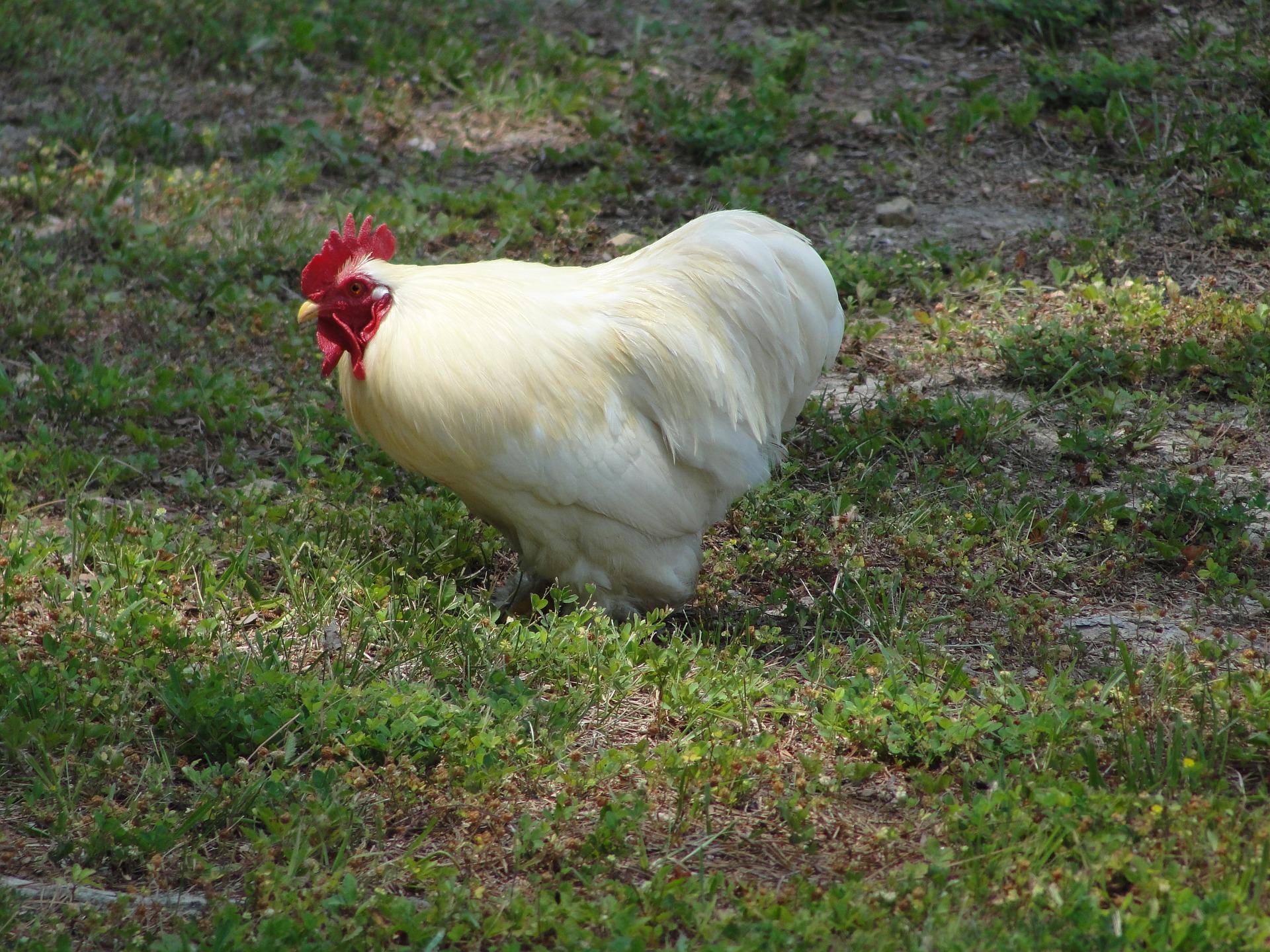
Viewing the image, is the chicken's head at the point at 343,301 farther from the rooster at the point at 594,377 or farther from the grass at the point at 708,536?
the grass at the point at 708,536

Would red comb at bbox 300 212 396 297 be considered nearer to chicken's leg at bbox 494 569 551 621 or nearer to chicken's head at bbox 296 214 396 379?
chicken's head at bbox 296 214 396 379

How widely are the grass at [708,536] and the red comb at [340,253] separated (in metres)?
1.05

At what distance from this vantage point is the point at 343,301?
415 cm

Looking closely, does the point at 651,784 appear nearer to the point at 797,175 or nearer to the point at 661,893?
the point at 661,893

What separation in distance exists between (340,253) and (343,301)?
16cm

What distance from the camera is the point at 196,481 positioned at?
511cm

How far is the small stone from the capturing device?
6957 millimetres

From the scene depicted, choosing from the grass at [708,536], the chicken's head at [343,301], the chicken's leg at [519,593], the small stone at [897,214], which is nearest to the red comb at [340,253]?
the chicken's head at [343,301]

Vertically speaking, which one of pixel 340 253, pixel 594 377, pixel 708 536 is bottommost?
pixel 708 536

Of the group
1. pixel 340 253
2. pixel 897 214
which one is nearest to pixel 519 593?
pixel 340 253

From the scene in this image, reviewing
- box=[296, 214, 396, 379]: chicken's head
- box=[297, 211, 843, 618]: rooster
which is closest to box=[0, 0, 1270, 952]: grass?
box=[297, 211, 843, 618]: rooster

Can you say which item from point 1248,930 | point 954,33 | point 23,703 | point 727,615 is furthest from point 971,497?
point 954,33

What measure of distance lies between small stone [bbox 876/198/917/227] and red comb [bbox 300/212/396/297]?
137 inches

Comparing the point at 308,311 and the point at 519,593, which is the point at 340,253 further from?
the point at 519,593
